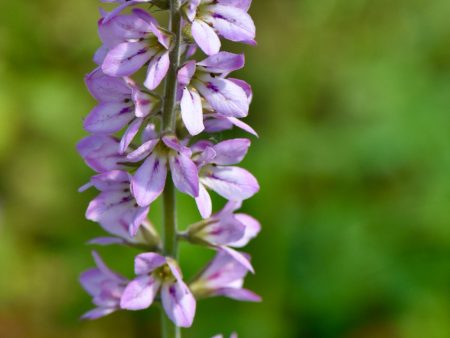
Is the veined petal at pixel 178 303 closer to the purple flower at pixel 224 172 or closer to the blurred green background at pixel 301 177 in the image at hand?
the purple flower at pixel 224 172

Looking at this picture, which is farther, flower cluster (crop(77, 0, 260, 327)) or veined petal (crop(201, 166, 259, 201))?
veined petal (crop(201, 166, 259, 201))

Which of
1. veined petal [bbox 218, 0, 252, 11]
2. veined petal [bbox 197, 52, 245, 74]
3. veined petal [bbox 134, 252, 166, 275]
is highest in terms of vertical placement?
veined petal [bbox 218, 0, 252, 11]

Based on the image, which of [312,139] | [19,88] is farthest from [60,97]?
[312,139]

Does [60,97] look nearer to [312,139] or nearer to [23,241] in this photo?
[23,241]

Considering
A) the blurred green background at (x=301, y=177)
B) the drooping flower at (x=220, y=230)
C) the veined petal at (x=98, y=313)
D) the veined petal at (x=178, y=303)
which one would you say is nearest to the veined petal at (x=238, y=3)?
the drooping flower at (x=220, y=230)

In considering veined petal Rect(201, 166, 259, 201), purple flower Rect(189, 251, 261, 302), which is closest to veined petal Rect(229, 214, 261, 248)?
purple flower Rect(189, 251, 261, 302)

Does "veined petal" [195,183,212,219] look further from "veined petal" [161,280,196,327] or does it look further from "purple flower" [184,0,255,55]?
"purple flower" [184,0,255,55]
